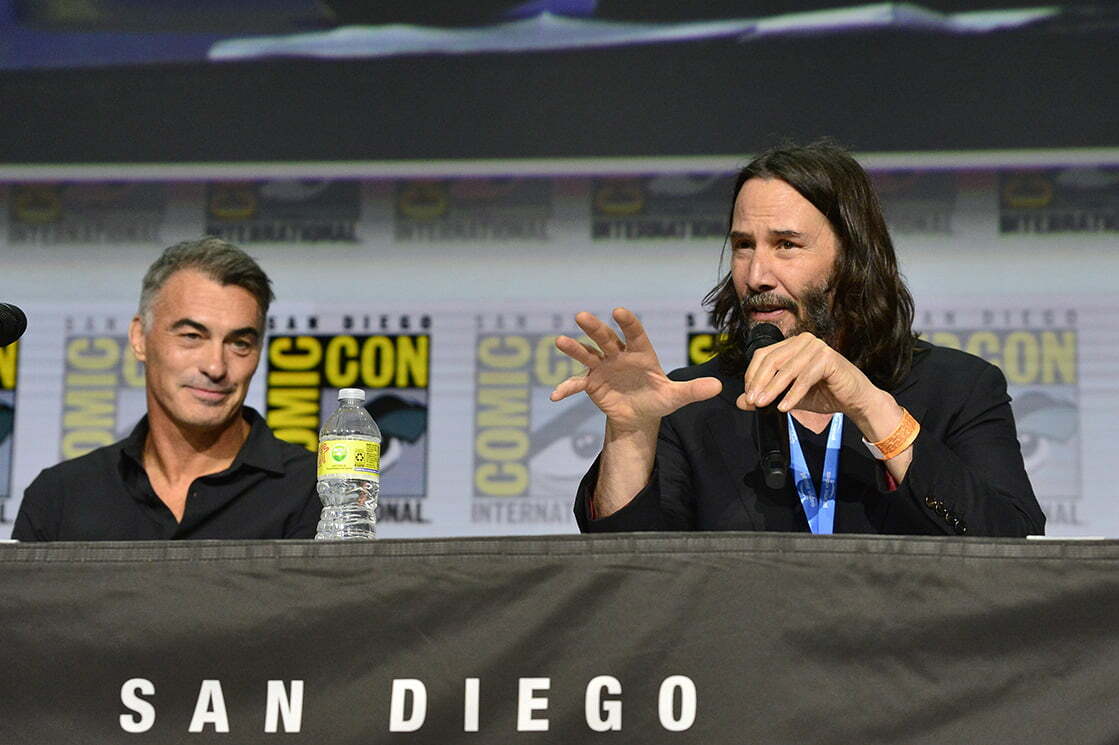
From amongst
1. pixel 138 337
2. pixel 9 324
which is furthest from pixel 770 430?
pixel 138 337

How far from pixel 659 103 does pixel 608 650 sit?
2185mm

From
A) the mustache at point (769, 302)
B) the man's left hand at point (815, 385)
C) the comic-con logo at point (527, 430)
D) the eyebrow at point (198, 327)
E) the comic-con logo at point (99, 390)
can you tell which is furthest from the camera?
the comic-con logo at point (99, 390)

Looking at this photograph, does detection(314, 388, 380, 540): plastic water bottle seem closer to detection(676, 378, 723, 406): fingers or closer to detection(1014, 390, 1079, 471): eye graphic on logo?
detection(676, 378, 723, 406): fingers

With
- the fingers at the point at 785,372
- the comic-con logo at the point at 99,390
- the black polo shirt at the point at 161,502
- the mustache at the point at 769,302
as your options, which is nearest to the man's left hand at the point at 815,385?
the fingers at the point at 785,372

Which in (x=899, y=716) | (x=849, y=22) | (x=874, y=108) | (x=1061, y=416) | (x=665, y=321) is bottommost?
(x=899, y=716)

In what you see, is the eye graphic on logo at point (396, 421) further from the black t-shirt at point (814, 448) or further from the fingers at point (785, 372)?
the fingers at point (785, 372)

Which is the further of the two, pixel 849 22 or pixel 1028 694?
pixel 849 22

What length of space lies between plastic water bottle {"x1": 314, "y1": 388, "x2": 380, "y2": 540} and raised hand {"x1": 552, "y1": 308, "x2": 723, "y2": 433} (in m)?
0.24

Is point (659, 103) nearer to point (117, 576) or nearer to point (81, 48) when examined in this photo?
point (81, 48)

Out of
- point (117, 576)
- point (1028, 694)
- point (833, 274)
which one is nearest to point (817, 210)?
point (833, 274)

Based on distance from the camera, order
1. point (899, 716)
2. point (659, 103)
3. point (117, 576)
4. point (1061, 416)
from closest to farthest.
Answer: point (899, 716) < point (117, 576) < point (1061, 416) < point (659, 103)

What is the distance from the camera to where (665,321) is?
3.06 metres

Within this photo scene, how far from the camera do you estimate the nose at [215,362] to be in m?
2.27

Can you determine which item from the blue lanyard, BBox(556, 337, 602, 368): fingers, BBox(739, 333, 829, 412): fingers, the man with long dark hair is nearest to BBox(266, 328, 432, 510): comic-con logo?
the man with long dark hair
